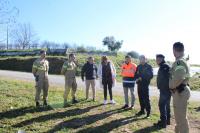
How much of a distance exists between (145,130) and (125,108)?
292 centimetres

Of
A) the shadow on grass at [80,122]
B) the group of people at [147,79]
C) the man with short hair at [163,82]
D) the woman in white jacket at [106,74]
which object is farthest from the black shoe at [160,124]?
the woman in white jacket at [106,74]

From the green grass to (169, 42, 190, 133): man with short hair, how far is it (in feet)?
8.17

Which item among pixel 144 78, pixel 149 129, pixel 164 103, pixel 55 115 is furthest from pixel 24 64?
pixel 164 103

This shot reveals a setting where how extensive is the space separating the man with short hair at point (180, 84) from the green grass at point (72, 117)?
2489 mm

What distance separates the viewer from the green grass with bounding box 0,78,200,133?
1154 centimetres

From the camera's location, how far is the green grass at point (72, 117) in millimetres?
11539

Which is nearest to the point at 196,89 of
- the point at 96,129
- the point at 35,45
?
the point at 96,129

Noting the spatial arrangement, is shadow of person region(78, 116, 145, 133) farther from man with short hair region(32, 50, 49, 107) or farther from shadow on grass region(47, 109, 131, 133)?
man with short hair region(32, 50, 49, 107)

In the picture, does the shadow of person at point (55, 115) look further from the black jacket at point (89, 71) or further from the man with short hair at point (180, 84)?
the man with short hair at point (180, 84)

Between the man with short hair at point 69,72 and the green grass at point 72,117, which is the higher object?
the man with short hair at point 69,72

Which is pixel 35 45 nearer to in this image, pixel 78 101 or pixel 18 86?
pixel 18 86

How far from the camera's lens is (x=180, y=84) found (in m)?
8.99

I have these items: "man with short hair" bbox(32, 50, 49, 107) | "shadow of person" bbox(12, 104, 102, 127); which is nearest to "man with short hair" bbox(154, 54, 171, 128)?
"shadow of person" bbox(12, 104, 102, 127)

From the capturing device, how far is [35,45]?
189 feet
